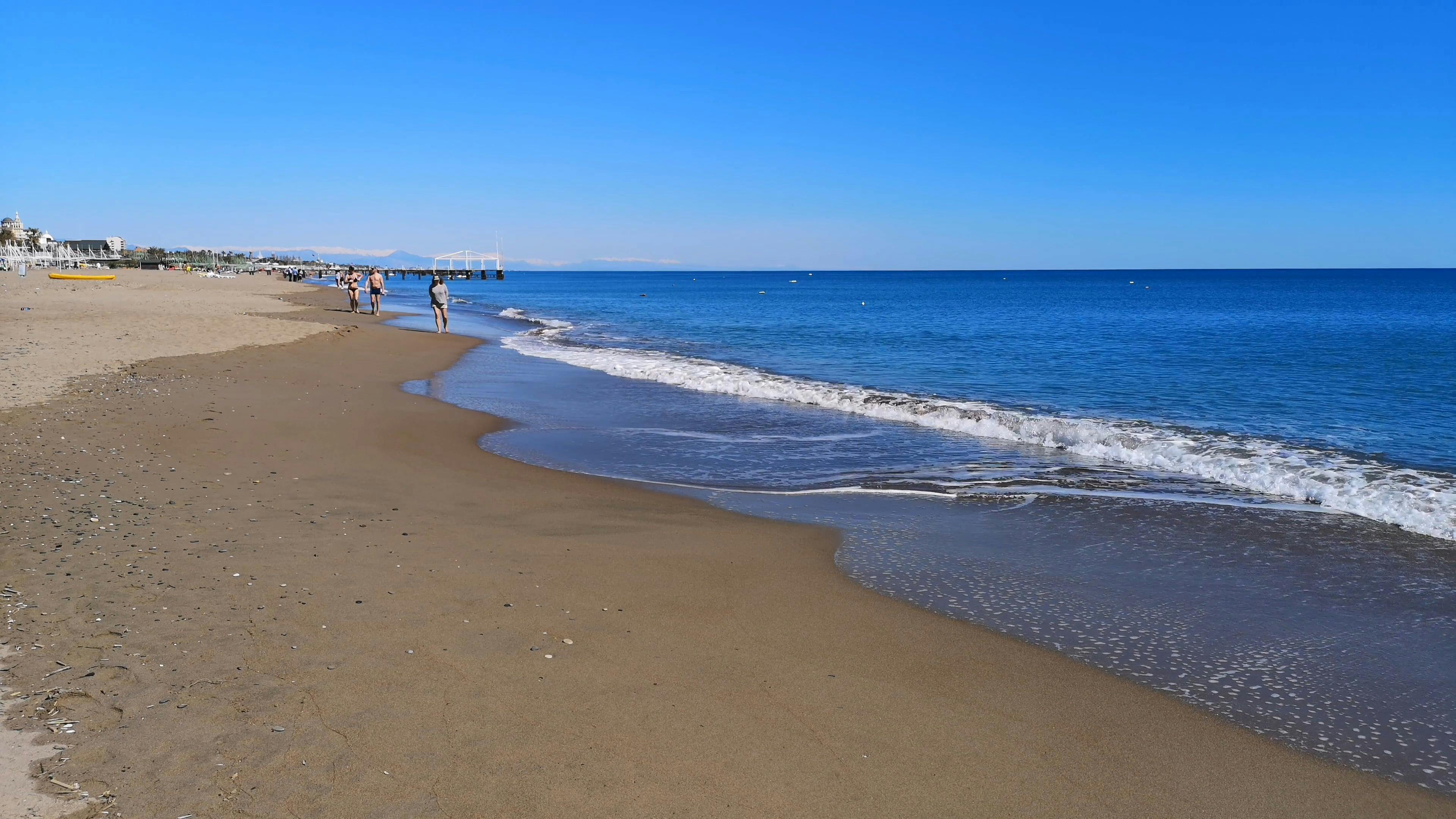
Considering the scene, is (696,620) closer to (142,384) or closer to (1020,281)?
(142,384)

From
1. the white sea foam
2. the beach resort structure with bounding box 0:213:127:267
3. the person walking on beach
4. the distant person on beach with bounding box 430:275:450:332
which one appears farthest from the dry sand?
the beach resort structure with bounding box 0:213:127:267

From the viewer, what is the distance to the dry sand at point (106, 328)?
1405cm

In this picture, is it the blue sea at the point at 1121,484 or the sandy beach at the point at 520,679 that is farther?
the blue sea at the point at 1121,484

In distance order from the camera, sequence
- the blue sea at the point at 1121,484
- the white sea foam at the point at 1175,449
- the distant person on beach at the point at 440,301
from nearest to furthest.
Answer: the blue sea at the point at 1121,484
the white sea foam at the point at 1175,449
the distant person on beach at the point at 440,301

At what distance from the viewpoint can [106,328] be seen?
22.1 meters

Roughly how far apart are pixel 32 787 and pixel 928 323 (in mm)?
45804

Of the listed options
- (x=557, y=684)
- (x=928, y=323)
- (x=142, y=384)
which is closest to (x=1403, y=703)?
(x=557, y=684)

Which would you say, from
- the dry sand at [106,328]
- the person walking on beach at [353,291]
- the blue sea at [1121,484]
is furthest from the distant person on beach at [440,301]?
the person walking on beach at [353,291]

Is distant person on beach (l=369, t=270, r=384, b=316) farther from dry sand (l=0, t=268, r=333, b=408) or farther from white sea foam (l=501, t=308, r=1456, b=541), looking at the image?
white sea foam (l=501, t=308, r=1456, b=541)

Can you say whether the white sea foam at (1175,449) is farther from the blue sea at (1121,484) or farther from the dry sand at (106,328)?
the dry sand at (106,328)

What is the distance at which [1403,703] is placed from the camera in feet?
14.7

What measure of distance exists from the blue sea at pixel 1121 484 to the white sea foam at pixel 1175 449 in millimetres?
49

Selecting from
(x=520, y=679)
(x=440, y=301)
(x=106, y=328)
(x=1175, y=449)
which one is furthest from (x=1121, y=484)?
(x=440, y=301)

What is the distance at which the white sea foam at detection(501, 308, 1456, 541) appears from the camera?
8656 mm
